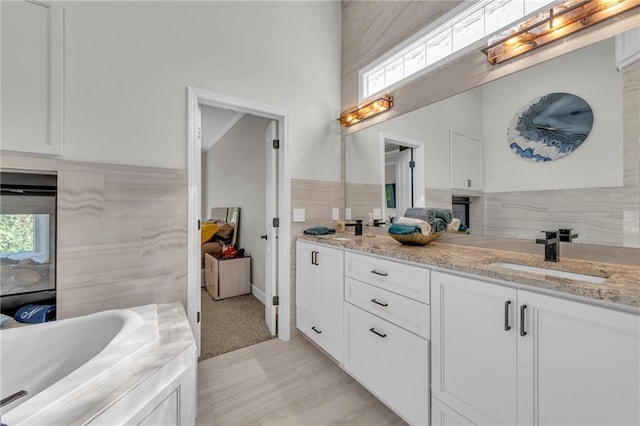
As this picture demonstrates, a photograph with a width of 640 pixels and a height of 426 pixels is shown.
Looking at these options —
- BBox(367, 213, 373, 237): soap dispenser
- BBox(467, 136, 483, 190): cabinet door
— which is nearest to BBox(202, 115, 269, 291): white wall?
BBox(367, 213, 373, 237): soap dispenser

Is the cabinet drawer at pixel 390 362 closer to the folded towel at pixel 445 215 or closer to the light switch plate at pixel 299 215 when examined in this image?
the folded towel at pixel 445 215

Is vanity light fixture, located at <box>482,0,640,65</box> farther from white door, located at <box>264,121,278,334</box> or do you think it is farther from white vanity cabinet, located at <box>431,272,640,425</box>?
white door, located at <box>264,121,278,334</box>

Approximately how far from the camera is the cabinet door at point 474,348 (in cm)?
94

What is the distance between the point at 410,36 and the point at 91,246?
8.65ft

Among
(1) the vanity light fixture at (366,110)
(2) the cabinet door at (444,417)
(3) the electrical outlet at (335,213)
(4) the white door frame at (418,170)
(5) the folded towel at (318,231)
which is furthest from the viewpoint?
(3) the electrical outlet at (335,213)

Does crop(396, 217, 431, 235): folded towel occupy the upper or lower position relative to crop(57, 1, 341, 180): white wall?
lower

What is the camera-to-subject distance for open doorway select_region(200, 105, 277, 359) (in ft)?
8.00

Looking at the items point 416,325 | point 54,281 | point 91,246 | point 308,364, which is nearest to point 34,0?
point 91,246

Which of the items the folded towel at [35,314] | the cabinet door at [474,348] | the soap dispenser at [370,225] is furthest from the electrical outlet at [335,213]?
the folded towel at [35,314]

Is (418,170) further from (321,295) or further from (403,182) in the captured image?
(321,295)

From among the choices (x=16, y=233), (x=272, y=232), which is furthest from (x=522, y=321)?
(x=16, y=233)

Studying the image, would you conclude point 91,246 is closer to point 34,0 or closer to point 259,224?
point 34,0

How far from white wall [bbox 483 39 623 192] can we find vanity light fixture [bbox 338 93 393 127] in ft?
2.50

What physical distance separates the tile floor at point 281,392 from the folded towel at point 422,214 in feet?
3.86
